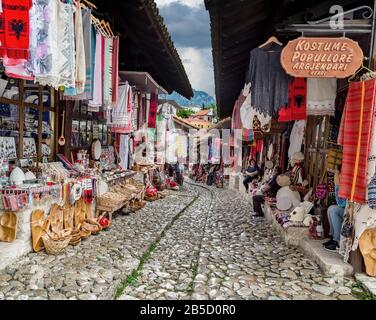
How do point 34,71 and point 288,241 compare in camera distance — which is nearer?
point 34,71

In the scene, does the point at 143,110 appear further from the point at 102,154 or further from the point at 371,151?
the point at 371,151

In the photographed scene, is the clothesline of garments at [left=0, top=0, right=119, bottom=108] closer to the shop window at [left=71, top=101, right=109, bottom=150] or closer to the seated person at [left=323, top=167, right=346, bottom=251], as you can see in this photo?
the shop window at [left=71, top=101, right=109, bottom=150]

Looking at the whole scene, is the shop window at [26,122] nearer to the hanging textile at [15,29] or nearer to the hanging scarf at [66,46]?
the hanging scarf at [66,46]

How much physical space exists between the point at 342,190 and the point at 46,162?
5.37m

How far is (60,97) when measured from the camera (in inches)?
301

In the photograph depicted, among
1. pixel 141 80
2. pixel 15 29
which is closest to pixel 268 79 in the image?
pixel 15 29

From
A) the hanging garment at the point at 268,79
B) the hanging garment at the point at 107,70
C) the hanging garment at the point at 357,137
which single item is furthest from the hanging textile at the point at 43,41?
the hanging garment at the point at 357,137

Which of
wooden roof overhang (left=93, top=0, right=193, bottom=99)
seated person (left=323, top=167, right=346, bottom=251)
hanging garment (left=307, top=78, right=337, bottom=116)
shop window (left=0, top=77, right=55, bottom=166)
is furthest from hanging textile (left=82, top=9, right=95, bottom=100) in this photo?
seated person (left=323, top=167, right=346, bottom=251)

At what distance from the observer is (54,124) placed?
301 inches

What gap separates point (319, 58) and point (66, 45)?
3266mm

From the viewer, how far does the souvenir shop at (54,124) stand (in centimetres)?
429

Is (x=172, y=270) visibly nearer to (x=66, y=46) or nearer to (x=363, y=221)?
(x=363, y=221)

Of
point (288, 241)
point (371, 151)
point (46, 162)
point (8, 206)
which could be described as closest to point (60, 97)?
point (46, 162)

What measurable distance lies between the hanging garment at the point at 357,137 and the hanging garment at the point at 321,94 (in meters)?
0.97
